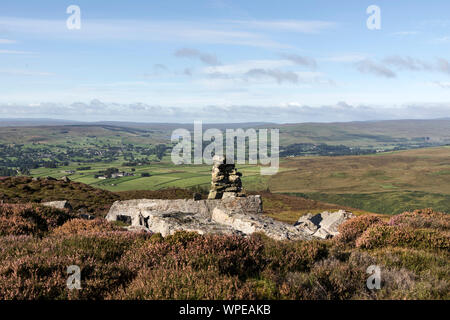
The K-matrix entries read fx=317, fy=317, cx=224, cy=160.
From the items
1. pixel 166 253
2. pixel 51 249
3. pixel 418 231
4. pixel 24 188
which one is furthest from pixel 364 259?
pixel 24 188

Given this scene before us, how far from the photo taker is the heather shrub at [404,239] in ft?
32.3

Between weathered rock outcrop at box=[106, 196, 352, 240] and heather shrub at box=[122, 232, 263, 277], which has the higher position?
heather shrub at box=[122, 232, 263, 277]

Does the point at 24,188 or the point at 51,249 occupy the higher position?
the point at 51,249

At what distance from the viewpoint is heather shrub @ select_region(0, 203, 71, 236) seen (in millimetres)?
11078

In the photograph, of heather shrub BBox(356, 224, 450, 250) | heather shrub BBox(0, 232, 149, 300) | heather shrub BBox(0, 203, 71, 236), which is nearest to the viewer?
heather shrub BBox(0, 232, 149, 300)

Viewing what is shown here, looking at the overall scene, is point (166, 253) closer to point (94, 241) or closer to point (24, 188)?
point (94, 241)

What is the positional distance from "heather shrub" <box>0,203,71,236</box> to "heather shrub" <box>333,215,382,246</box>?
35.2 feet

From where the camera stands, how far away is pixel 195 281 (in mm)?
5781

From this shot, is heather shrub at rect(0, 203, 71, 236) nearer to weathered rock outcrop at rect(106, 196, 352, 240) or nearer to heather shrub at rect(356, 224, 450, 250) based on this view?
weathered rock outcrop at rect(106, 196, 352, 240)

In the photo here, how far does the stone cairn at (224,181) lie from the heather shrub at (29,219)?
37.1ft

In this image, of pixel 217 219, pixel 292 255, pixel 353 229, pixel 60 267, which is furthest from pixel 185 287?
pixel 217 219

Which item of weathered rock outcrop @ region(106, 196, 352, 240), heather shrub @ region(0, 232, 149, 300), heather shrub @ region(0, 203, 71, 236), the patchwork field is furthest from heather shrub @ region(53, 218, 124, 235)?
the patchwork field

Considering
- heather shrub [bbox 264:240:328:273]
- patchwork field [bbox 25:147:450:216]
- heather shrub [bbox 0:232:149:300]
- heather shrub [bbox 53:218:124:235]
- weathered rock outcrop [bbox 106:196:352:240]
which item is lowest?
patchwork field [bbox 25:147:450:216]
